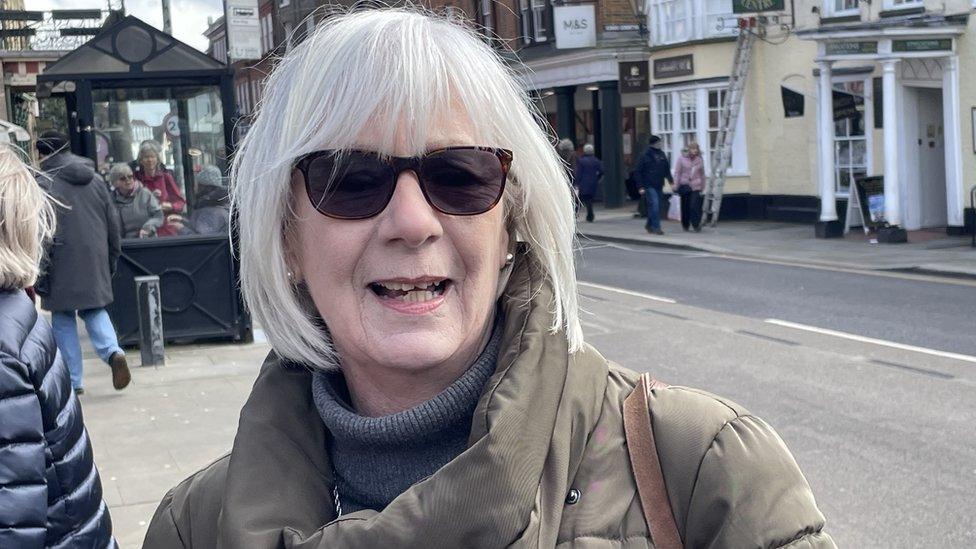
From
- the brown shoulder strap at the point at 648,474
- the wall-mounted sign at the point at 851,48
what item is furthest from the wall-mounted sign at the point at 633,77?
the brown shoulder strap at the point at 648,474

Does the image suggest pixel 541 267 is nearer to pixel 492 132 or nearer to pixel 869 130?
pixel 492 132

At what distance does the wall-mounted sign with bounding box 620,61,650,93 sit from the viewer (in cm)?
2870

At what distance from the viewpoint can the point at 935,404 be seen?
8.09m

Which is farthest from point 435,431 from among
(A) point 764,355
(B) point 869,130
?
(B) point 869,130

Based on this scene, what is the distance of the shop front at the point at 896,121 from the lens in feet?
62.2

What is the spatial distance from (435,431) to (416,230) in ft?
0.91

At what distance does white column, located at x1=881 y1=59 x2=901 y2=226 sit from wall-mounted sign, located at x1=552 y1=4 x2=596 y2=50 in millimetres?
10166

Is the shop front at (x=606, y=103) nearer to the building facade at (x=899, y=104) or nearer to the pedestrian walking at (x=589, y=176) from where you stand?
the pedestrian walking at (x=589, y=176)

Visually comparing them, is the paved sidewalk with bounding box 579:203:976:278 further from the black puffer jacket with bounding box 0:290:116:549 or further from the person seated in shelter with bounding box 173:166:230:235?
the black puffer jacket with bounding box 0:290:116:549

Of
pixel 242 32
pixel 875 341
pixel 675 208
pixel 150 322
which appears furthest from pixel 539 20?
pixel 150 322

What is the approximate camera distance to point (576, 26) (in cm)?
2883

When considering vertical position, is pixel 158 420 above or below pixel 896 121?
below

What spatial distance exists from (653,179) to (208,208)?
43.9 feet

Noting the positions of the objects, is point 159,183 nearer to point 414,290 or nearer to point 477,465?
point 414,290
